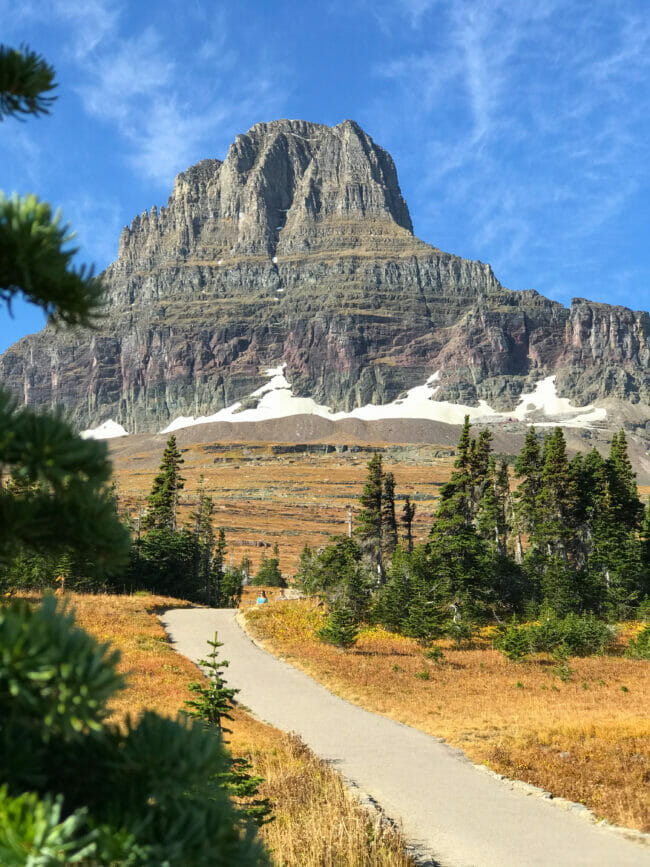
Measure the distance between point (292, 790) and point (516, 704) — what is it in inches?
491

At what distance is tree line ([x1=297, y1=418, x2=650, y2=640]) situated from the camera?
34.7 m

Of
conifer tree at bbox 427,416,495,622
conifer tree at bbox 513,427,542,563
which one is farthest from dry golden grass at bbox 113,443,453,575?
conifer tree at bbox 427,416,495,622

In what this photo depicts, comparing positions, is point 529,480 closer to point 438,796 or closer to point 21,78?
point 438,796

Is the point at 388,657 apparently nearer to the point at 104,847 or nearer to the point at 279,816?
the point at 279,816

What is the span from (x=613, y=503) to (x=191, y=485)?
160565 mm

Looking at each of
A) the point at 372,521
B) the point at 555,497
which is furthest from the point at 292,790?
the point at 555,497

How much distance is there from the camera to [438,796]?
12453 mm

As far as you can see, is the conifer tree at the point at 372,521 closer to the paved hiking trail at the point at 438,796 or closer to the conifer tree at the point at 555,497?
the conifer tree at the point at 555,497

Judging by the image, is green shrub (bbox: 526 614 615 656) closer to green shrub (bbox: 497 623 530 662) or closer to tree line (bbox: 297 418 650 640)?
green shrub (bbox: 497 623 530 662)

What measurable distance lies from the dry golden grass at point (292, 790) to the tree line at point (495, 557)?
37.4ft

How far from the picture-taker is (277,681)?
23.9m

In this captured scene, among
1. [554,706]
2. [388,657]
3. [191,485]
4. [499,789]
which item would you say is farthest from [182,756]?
[191,485]

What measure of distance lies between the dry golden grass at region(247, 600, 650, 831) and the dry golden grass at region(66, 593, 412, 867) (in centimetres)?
482

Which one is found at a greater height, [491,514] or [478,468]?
[478,468]
